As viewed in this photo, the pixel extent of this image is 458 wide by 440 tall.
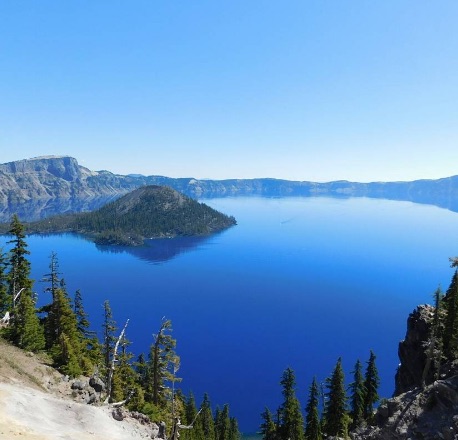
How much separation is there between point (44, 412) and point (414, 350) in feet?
209

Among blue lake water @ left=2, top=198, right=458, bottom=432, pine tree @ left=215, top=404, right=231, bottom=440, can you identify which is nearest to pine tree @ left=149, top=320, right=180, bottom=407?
pine tree @ left=215, top=404, right=231, bottom=440

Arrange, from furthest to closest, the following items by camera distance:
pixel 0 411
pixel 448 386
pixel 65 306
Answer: pixel 65 306 < pixel 448 386 < pixel 0 411

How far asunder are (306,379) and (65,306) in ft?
281

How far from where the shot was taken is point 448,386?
36406 mm

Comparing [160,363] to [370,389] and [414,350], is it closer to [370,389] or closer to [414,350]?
[370,389]

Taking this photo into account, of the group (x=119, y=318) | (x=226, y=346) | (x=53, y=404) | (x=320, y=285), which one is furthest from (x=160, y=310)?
(x=53, y=404)

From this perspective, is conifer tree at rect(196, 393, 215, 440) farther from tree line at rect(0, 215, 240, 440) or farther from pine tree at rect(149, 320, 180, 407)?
pine tree at rect(149, 320, 180, 407)

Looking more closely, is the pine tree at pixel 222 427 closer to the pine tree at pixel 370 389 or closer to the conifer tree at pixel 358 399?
the conifer tree at pixel 358 399

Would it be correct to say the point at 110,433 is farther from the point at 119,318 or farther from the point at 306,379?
the point at 119,318

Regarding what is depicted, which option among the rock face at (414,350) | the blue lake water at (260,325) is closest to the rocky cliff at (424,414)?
the rock face at (414,350)

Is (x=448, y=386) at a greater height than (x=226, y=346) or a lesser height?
greater

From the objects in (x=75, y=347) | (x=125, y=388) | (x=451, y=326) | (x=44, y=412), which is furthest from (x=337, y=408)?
(x=44, y=412)

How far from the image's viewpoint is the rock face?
6083 centimetres

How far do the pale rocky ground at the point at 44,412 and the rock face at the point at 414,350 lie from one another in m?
51.0
